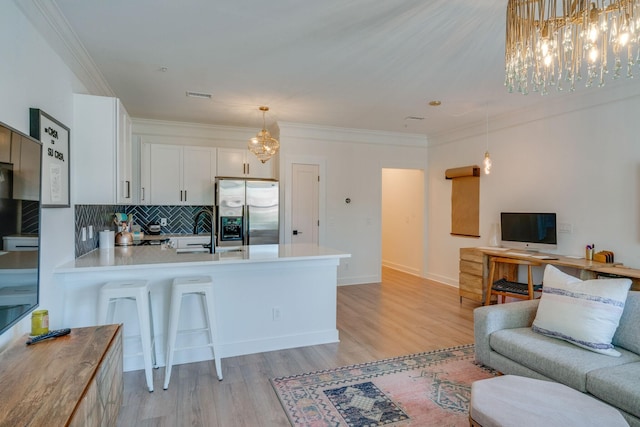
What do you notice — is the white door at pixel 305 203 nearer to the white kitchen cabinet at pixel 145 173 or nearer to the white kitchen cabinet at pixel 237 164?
the white kitchen cabinet at pixel 237 164

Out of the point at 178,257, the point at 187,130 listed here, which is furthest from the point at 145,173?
the point at 178,257

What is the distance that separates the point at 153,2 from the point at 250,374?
111 inches

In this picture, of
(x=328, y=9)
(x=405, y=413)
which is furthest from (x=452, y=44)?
(x=405, y=413)

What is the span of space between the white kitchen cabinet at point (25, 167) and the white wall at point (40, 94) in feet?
0.68

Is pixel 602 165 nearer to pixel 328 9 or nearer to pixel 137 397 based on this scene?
pixel 328 9

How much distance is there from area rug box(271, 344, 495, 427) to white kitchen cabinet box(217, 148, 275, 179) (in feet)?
12.3

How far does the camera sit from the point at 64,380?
1.43 metres

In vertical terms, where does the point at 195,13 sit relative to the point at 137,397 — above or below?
above

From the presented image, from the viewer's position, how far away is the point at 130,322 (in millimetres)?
2977

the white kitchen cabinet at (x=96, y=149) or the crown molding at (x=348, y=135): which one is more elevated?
the crown molding at (x=348, y=135)

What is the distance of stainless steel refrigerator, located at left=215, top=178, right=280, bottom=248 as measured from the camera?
208 inches

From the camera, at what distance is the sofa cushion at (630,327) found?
2330mm

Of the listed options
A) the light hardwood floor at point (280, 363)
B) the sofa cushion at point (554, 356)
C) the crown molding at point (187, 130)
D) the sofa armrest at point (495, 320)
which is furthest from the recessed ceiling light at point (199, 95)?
the sofa cushion at point (554, 356)

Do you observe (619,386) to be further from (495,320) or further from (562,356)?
(495,320)
